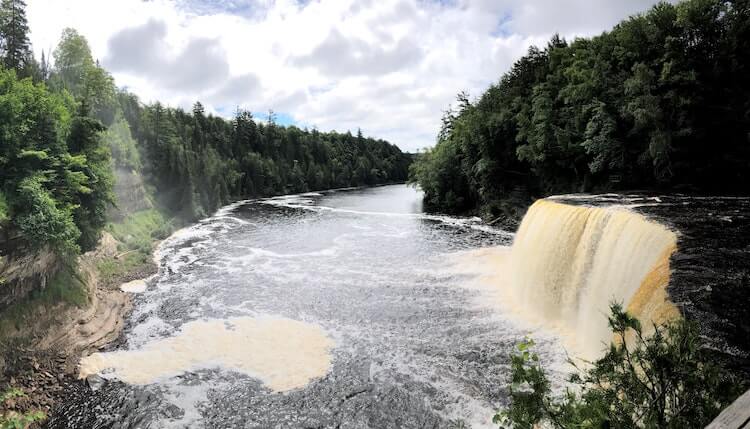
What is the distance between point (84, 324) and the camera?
15.1 meters

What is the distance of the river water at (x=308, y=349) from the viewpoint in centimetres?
1027

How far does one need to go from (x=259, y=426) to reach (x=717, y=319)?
9091 millimetres

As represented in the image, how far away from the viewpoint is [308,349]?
13367 mm

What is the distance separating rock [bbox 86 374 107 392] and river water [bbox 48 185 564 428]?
0.16m

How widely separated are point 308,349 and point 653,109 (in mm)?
20359

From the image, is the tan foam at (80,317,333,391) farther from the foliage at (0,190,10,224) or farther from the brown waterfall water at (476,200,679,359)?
the brown waterfall water at (476,200,679,359)

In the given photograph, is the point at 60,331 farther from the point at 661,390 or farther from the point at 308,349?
the point at 661,390

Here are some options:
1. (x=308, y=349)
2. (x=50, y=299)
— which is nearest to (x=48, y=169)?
(x=50, y=299)

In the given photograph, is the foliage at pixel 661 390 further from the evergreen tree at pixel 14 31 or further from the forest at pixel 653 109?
the evergreen tree at pixel 14 31

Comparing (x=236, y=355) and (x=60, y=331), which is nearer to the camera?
(x=236, y=355)

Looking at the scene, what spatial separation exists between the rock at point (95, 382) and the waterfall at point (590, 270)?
40.2ft

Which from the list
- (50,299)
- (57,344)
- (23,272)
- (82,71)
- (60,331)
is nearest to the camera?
(57,344)

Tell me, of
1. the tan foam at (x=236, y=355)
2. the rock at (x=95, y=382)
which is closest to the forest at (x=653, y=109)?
the tan foam at (x=236, y=355)

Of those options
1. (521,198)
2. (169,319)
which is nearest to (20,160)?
(169,319)
